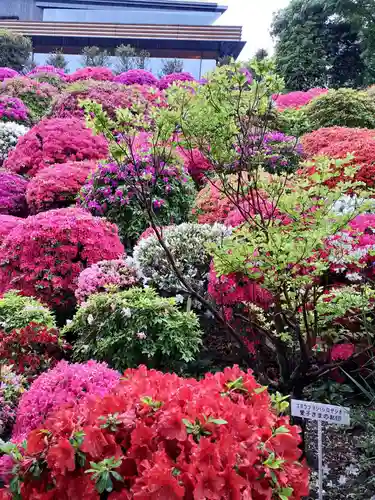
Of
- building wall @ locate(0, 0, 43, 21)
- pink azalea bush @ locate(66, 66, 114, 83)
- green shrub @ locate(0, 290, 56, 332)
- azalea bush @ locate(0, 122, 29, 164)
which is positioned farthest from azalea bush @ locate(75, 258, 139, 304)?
building wall @ locate(0, 0, 43, 21)

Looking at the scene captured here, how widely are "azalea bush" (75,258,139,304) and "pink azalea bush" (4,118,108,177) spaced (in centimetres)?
373

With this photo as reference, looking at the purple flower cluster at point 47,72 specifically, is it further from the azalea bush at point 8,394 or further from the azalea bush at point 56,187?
the azalea bush at point 8,394

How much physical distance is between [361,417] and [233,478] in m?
1.98

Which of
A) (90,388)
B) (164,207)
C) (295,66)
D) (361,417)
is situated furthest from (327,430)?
(295,66)

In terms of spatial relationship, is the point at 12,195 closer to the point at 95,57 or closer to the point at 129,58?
the point at 95,57

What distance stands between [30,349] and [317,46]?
763 inches

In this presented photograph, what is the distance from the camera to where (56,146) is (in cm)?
795

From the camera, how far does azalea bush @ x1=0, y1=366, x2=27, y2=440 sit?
10.3 feet

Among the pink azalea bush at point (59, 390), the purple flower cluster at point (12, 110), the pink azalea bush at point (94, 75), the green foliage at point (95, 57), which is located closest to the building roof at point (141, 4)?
the green foliage at point (95, 57)

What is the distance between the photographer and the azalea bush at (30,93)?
13877mm

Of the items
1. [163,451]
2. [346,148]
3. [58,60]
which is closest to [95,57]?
[58,60]

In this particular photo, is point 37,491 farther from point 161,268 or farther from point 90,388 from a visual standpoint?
point 161,268

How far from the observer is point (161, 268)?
15.1 feet

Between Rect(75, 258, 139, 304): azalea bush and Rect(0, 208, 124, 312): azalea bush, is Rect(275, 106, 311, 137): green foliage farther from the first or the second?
Rect(75, 258, 139, 304): azalea bush
